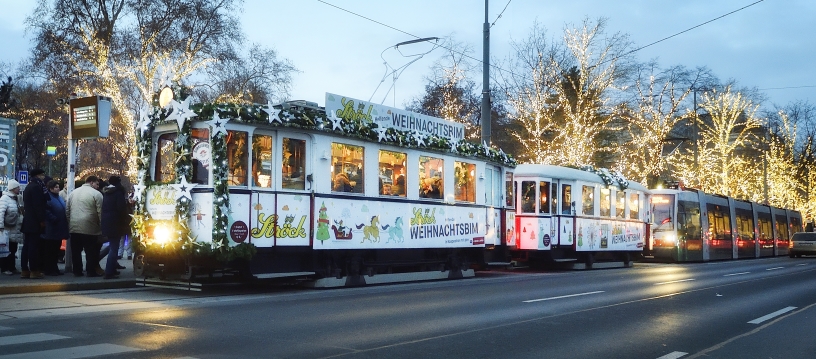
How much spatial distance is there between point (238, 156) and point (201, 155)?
0.61 m

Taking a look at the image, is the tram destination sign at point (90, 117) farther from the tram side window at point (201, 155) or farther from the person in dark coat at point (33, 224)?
the tram side window at point (201, 155)

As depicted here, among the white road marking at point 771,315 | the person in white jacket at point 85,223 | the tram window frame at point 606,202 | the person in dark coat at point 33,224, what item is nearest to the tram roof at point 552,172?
the tram window frame at point 606,202

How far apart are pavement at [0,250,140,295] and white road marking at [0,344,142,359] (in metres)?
5.70

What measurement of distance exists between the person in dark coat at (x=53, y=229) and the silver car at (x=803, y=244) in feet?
138

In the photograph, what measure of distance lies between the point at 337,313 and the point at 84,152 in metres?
38.2

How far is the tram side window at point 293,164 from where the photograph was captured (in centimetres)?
1413

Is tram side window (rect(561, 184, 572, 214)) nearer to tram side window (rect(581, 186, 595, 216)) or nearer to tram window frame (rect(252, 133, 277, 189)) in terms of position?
tram side window (rect(581, 186, 595, 216))

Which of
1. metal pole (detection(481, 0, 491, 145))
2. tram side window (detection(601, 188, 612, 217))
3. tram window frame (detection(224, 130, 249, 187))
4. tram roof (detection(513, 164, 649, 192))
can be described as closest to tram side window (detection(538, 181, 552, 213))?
tram roof (detection(513, 164, 649, 192))

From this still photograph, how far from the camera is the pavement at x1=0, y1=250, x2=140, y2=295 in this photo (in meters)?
12.5

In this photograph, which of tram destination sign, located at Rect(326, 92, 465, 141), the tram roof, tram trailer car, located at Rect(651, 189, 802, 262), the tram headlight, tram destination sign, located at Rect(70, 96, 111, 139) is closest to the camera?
the tram headlight

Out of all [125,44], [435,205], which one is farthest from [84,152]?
[435,205]

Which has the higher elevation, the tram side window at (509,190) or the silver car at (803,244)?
the tram side window at (509,190)

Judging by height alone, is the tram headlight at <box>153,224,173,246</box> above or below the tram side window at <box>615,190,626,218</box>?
below

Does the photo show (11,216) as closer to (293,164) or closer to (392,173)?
(293,164)
